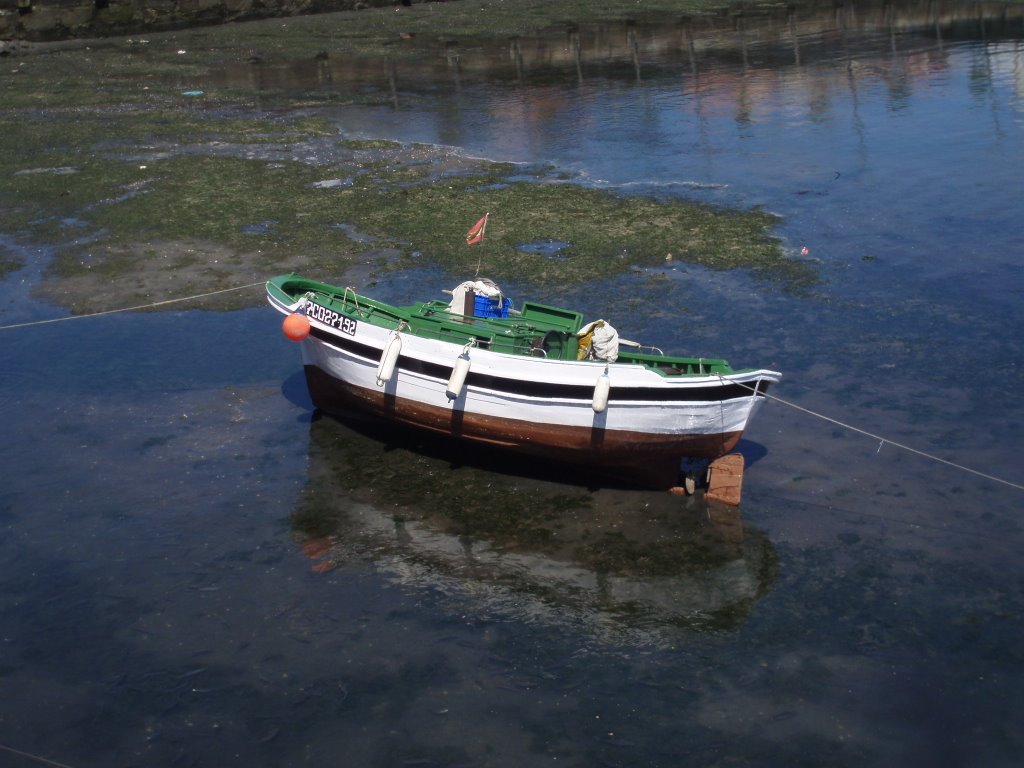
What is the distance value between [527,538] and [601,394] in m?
2.00

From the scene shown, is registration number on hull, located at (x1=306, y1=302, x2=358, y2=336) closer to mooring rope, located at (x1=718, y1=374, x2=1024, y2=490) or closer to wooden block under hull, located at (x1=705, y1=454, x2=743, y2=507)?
mooring rope, located at (x1=718, y1=374, x2=1024, y2=490)

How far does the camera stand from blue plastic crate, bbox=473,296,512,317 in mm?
15906

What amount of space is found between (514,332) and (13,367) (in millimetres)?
8855

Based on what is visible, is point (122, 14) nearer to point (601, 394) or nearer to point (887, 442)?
point (601, 394)

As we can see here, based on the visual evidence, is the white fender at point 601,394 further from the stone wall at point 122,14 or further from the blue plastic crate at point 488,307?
the stone wall at point 122,14

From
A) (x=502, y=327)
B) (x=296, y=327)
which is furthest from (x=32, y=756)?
(x=502, y=327)

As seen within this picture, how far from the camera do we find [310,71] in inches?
1642

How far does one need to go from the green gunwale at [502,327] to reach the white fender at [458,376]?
369mm

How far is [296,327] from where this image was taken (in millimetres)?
15367

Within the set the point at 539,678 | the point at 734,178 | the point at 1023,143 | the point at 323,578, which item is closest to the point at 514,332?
the point at 323,578

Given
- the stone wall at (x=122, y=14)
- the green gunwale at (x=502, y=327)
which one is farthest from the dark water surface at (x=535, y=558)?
the stone wall at (x=122, y=14)

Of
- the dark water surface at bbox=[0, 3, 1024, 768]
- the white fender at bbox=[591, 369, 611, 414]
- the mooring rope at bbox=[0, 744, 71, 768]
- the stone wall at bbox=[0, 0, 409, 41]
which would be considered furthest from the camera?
the stone wall at bbox=[0, 0, 409, 41]

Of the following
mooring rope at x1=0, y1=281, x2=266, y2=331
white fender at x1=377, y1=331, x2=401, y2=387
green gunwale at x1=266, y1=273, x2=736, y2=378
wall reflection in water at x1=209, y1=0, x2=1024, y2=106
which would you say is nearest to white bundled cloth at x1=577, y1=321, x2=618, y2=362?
green gunwale at x1=266, y1=273, x2=736, y2=378

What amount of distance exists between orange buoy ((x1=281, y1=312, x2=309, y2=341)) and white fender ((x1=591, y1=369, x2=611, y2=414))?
4.26 metres
